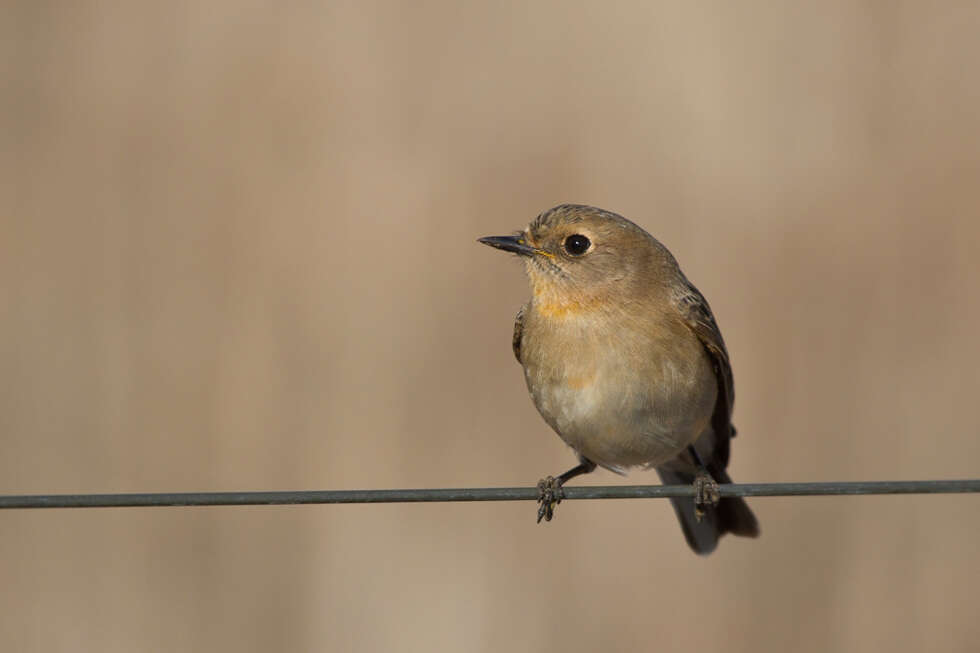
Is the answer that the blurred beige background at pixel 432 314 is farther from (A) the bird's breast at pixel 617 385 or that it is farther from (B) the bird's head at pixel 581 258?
(A) the bird's breast at pixel 617 385

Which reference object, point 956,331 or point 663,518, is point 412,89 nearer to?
point 663,518

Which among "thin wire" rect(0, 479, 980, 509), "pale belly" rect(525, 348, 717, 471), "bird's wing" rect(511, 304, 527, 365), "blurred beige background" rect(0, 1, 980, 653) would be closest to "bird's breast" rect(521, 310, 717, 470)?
"pale belly" rect(525, 348, 717, 471)

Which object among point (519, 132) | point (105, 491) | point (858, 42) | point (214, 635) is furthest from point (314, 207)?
point (858, 42)

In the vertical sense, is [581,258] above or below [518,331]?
above

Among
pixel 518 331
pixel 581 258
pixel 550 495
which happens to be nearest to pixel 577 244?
pixel 581 258

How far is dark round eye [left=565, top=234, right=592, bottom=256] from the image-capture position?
5129mm

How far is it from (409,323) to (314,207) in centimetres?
77

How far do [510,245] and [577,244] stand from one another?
0.27 meters

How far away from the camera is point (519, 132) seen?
22.0 ft

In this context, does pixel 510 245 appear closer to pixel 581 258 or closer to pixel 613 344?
pixel 581 258

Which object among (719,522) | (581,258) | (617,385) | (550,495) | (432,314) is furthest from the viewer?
(432,314)

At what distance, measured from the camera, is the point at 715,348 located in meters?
5.15

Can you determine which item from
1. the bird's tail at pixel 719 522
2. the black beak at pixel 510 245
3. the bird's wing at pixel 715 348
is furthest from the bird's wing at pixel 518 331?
the bird's tail at pixel 719 522

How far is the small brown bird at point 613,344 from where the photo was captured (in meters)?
4.80
